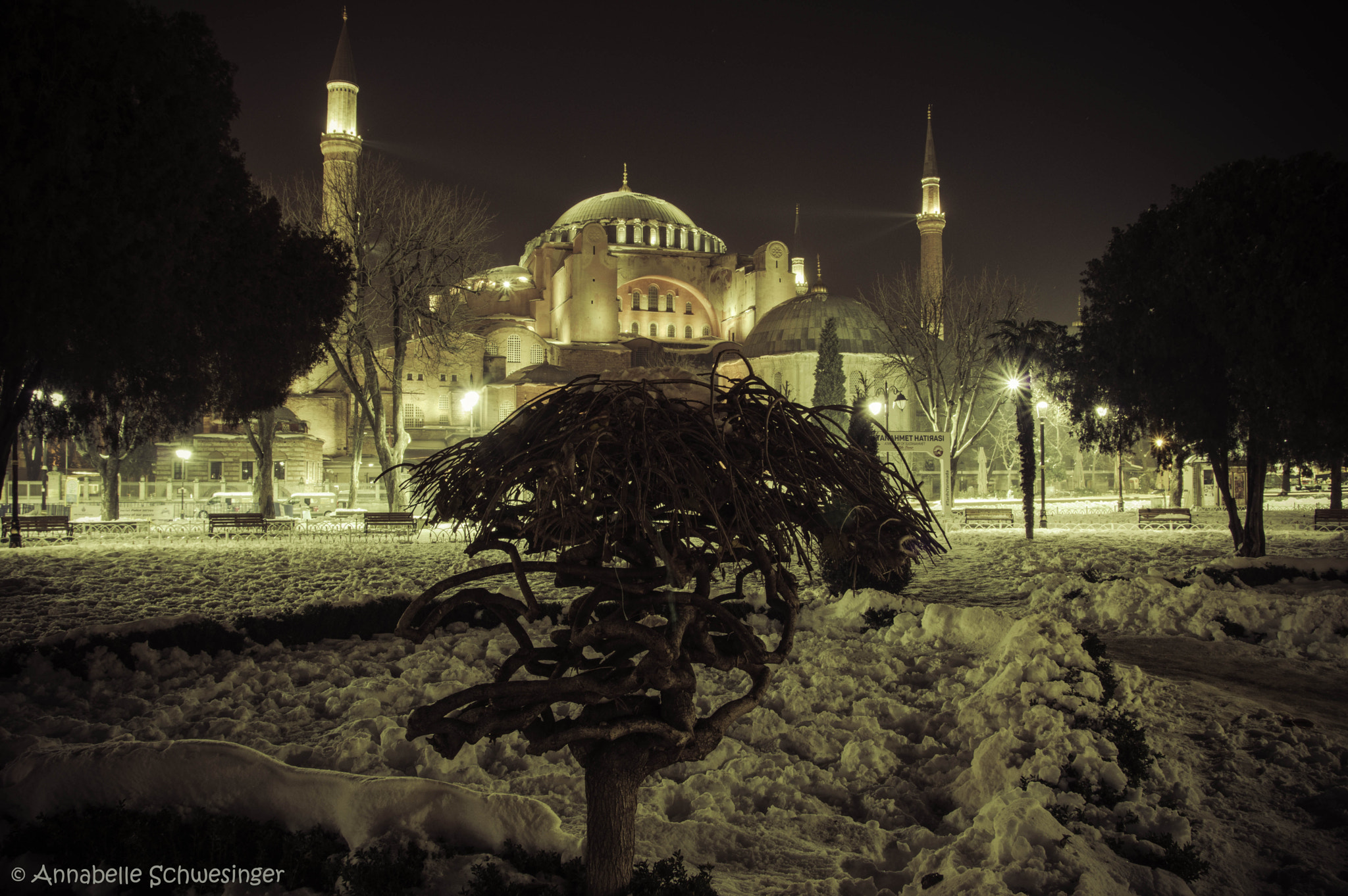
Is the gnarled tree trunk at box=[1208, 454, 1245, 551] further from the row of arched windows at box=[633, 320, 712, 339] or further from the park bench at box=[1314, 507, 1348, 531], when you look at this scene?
the row of arched windows at box=[633, 320, 712, 339]

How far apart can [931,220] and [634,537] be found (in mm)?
57369

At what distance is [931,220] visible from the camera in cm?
5528

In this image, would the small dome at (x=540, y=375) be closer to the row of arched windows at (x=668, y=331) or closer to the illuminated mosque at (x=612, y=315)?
the illuminated mosque at (x=612, y=315)

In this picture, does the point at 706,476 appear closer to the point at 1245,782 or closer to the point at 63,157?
the point at 1245,782

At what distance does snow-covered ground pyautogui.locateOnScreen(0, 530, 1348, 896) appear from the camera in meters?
3.98

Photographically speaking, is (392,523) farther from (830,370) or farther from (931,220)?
(931,220)

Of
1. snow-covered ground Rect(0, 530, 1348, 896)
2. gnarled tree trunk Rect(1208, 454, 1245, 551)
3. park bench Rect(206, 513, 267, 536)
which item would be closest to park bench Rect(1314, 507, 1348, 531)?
gnarled tree trunk Rect(1208, 454, 1245, 551)

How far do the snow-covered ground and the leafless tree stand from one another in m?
0.92

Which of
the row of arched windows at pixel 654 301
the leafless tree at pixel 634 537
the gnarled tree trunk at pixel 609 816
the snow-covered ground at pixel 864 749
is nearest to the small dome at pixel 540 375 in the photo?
the row of arched windows at pixel 654 301

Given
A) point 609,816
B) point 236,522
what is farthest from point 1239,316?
point 236,522

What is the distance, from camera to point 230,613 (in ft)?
32.7

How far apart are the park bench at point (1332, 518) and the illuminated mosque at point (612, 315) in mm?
23919

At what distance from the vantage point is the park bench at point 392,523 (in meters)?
20.2

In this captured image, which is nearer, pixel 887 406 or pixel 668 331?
pixel 887 406
